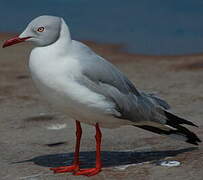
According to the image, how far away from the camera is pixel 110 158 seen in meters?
5.60

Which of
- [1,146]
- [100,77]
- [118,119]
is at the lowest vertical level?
[1,146]

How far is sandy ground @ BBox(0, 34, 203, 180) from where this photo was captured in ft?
17.0

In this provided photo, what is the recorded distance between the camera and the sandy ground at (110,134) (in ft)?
17.0

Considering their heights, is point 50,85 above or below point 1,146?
above

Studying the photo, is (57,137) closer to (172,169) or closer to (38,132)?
(38,132)

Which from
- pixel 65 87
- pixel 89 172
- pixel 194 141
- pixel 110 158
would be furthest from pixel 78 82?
pixel 194 141

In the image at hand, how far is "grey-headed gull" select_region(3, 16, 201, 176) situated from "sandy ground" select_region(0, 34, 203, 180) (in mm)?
353

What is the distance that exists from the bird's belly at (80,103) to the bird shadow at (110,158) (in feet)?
1.92

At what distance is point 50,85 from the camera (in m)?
4.79

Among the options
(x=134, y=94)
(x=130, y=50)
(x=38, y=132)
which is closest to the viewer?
(x=134, y=94)

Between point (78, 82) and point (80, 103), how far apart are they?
0.16 m

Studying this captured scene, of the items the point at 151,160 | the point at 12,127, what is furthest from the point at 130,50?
the point at 151,160

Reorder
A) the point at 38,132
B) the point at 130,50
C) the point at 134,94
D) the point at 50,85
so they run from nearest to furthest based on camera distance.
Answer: the point at 50,85 → the point at 134,94 → the point at 38,132 → the point at 130,50

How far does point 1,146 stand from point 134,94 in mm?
1762
